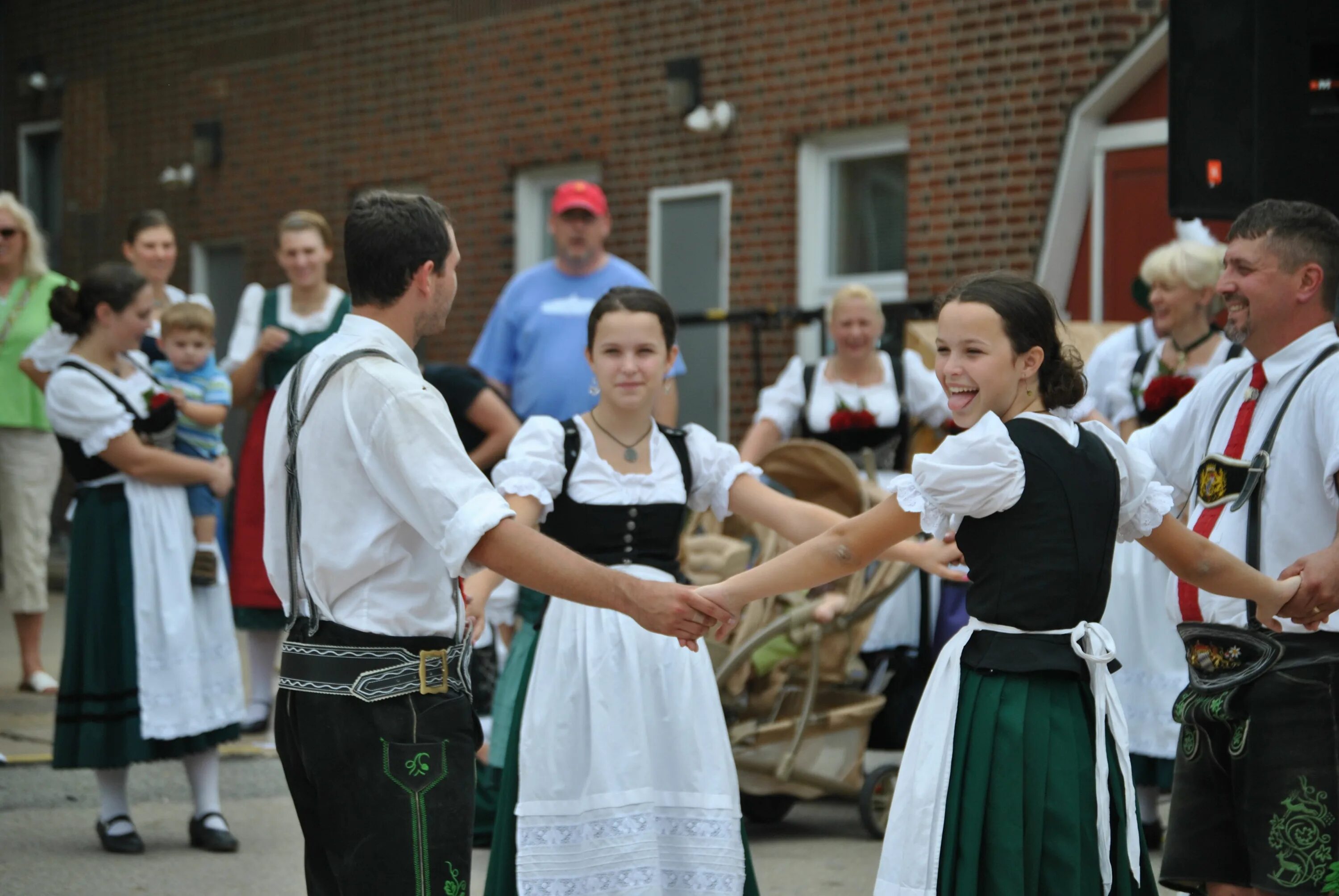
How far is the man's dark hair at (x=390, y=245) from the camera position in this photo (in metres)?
3.24

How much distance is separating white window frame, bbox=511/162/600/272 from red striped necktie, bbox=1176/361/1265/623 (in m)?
9.92

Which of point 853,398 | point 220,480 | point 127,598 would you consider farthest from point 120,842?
point 853,398

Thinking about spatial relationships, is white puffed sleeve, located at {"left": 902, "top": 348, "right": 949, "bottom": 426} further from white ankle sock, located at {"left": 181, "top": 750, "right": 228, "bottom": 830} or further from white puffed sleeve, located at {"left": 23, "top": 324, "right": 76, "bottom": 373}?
white puffed sleeve, located at {"left": 23, "top": 324, "right": 76, "bottom": 373}

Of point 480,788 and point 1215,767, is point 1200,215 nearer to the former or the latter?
point 1215,767

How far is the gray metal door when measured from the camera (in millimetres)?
12320

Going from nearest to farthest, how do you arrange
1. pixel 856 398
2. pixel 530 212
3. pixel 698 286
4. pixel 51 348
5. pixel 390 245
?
pixel 390 245, pixel 51 348, pixel 856 398, pixel 698 286, pixel 530 212

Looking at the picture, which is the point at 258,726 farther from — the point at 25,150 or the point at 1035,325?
the point at 25,150

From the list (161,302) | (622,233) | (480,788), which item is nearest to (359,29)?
(622,233)

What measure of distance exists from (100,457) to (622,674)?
8.04 ft

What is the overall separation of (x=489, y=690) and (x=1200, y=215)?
338 cm

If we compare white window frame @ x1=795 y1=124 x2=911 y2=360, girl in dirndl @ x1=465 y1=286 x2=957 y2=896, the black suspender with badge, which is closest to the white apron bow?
the black suspender with badge

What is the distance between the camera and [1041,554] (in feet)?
10.7

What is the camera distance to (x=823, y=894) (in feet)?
17.1

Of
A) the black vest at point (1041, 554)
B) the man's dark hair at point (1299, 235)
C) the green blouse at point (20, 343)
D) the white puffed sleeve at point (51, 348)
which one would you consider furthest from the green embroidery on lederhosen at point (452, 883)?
the green blouse at point (20, 343)
